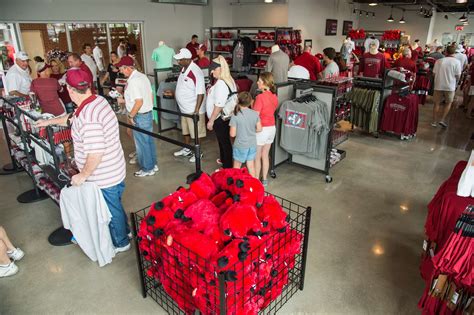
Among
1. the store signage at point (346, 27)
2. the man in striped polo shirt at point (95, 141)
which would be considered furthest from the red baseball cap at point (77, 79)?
the store signage at point (346, 27)

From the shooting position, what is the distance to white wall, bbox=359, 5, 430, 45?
17922 mm

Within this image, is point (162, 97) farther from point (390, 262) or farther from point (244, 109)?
point (390, 262)

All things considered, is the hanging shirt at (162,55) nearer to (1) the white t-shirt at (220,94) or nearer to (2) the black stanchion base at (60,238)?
(1) the white t-shirt at (220,94)

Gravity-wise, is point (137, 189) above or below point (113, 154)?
below

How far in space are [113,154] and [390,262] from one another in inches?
105

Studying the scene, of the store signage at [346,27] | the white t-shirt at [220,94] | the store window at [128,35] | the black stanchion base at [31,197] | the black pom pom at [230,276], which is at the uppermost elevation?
the store signage at [346,27]

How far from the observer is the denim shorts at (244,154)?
4047mm

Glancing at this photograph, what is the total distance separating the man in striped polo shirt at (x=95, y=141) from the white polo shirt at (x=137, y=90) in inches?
57.4

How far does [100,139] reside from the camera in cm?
264

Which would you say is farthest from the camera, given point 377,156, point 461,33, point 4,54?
point 461,33

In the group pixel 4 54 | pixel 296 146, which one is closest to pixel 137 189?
pixel 296 146

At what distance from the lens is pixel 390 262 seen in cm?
317

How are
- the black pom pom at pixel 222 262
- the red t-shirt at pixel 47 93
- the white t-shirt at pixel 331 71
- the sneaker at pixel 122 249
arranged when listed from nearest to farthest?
the black pom pom at pixel 222 262, the sneaker at pixel 122 249, the red t-shirt at pixel 47 93, the white t-shirt at pixel 331 71

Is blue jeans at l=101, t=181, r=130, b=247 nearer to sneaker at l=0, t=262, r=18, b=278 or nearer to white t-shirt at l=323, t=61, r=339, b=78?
sneaker at l=0, t=262, r=18, b=278
